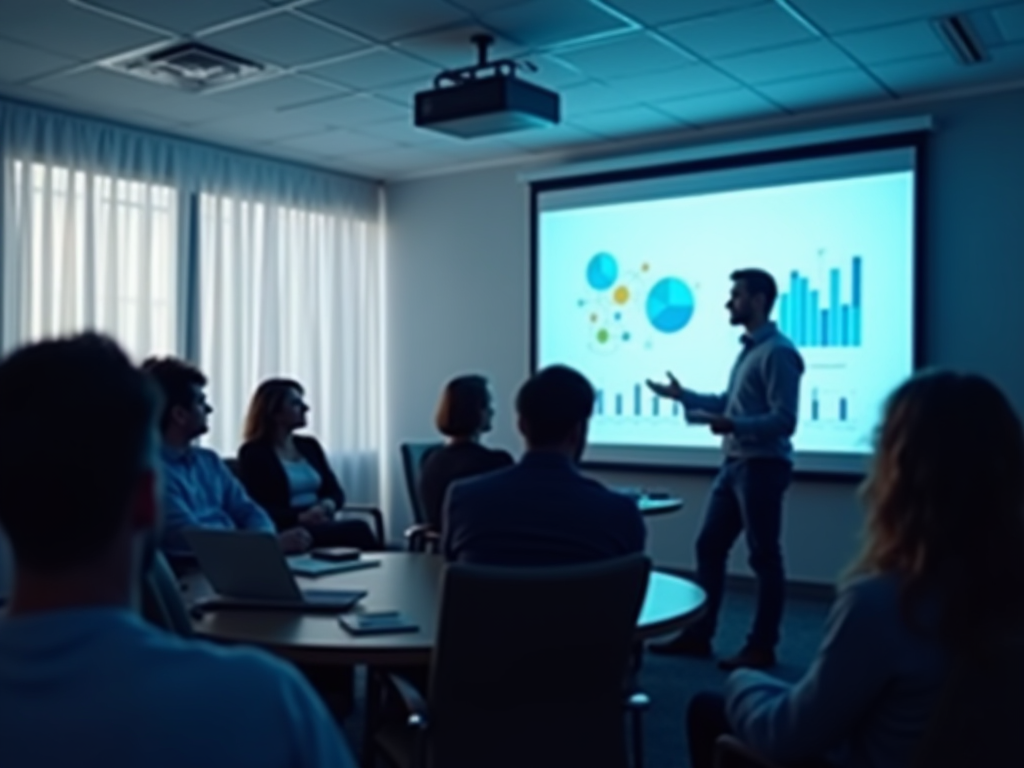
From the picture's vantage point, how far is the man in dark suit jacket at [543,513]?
2199 millimetres

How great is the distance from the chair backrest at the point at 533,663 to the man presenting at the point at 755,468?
95.9 inches

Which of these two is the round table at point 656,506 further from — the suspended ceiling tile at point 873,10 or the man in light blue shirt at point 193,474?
the suspended ceiling tile at point 873,10

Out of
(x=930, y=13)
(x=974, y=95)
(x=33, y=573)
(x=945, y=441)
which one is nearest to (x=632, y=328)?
(x=974, y=95)

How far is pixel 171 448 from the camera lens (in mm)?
3219

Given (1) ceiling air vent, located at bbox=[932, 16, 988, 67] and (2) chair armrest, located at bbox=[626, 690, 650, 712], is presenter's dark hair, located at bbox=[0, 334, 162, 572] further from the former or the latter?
(1) ceiling air vent, located at bbox=[932, 16, 988, 67]

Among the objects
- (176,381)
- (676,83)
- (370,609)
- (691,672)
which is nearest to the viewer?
(370,609)

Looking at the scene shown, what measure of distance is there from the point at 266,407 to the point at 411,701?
270 centimetres

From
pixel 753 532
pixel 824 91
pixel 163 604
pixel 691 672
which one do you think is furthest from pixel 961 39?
pixel 163 604

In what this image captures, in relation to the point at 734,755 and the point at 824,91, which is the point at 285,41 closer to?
the point at 824,91

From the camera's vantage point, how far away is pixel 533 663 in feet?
6.36

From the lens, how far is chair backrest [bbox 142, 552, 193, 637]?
66.9 inches

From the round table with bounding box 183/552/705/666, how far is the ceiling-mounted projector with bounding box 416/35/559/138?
7.42ft

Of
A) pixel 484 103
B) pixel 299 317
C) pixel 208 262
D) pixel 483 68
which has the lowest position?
pixel 299 317

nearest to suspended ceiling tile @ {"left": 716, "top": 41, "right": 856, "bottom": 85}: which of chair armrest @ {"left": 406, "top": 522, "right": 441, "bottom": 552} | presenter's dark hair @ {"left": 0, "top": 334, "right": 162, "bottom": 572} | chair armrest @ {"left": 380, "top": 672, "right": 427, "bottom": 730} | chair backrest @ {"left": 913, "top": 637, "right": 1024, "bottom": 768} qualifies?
chair armrest @ {"left": 406, "top": 522, "right": 441, "bottom": 552}
